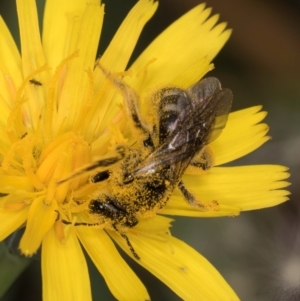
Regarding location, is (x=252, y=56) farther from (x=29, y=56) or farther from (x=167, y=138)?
(x=167, y=138)

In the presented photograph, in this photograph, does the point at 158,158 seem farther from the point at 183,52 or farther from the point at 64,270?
the point at 183,52

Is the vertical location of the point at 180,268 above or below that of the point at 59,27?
below

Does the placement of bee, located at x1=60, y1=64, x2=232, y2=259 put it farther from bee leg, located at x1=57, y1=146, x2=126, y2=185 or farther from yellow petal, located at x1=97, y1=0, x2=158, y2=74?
yellow petal, located at x1=97, y1=0, x2=158, y2=74

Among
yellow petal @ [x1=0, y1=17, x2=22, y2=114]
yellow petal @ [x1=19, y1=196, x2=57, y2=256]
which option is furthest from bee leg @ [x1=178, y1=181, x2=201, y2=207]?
yellow petal @ [x1=0, y1=17, x2=22, y2=114]

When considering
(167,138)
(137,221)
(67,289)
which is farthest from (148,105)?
(67,289)

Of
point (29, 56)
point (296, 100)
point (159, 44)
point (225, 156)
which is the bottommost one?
point (296, 100)

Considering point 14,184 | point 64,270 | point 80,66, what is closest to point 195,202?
point 64,270

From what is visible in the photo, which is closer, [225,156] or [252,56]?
[225,156]
